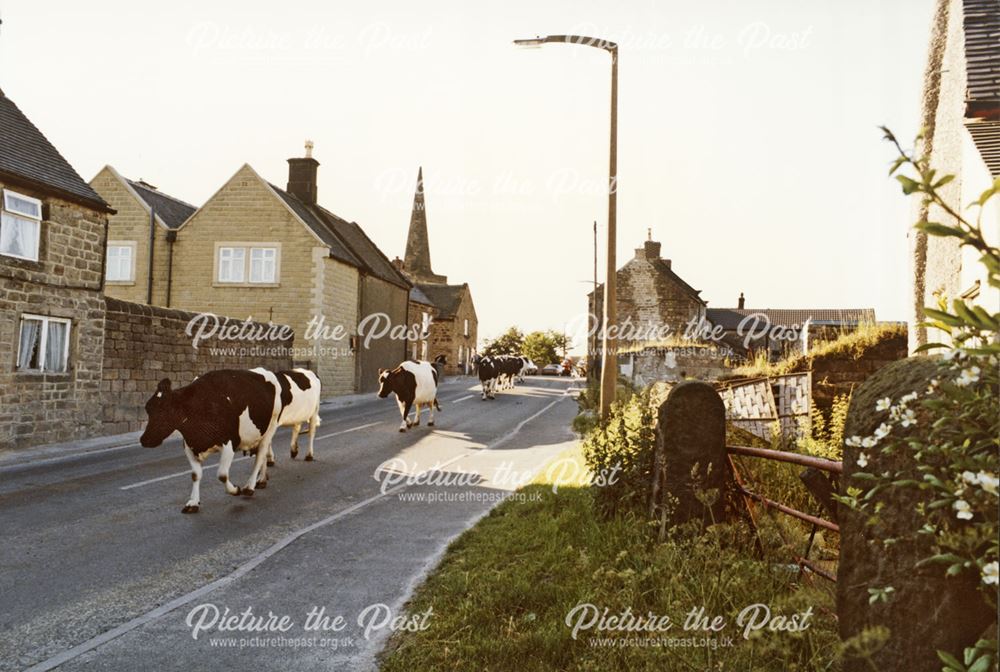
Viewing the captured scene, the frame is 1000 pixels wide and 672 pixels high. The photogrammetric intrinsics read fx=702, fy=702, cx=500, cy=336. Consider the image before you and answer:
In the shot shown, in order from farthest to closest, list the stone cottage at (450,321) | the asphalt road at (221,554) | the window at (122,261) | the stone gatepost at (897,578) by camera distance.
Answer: the stone cottage at (450,321) → the window at (122,261) → the asphalt road at (221,554) → the stone gatepost at (897,578)

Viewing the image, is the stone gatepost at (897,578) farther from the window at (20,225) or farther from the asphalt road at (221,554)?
the window at (20,225)

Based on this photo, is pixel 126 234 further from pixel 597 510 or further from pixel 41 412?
pixel 597 510

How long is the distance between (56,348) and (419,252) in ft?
227

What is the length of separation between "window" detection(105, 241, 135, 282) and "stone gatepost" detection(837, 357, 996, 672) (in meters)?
33.9

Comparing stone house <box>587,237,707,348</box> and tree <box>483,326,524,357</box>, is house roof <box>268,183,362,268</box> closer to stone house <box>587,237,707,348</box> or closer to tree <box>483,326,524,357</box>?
stone house <box>587,237,707,348</box>

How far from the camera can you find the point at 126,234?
31766 mm

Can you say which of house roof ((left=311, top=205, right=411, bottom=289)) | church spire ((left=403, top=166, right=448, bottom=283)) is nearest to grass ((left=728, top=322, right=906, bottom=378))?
house roof ((left=311, top=205, right=411, bottom=289))

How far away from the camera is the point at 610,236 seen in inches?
549

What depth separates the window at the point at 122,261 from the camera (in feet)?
103

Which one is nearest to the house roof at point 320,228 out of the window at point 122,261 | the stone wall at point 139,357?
the window at point 122,261

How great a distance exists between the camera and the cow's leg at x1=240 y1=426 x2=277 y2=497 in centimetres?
1012

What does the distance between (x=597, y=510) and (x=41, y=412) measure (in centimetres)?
1381

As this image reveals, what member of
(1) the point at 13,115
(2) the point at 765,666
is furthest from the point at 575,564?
(1) the point at 13,115

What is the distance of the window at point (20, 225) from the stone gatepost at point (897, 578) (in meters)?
17.2
